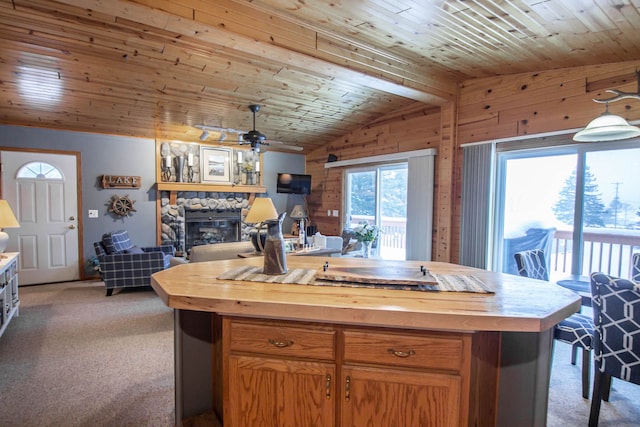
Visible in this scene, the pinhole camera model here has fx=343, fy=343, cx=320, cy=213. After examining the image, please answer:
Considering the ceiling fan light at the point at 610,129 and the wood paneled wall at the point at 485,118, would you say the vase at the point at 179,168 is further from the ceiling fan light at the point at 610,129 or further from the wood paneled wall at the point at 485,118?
the ceiling fan light at the point at 610,129

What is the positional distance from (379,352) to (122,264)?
435 centimetres

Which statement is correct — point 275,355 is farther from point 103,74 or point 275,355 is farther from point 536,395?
point 103,74

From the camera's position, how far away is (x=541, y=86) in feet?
12.1

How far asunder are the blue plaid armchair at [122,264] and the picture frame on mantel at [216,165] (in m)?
2.01

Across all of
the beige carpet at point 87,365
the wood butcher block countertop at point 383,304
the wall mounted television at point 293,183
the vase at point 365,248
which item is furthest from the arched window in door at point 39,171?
the wood butcher block countertop at point 383,304

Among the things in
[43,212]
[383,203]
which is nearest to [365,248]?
[383,203]

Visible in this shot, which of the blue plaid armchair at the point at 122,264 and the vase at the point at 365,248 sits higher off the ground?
the vase at the point at 365,248

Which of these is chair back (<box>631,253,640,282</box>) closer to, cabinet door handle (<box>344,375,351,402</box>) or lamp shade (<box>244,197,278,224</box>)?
cabinet door handle (<box>344,375,351,402</box>)

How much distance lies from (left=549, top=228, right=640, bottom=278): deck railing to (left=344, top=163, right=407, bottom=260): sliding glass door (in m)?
2.31

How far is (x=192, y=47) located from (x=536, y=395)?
151 inches

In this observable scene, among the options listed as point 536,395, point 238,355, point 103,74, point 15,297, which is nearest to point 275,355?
point 238,355

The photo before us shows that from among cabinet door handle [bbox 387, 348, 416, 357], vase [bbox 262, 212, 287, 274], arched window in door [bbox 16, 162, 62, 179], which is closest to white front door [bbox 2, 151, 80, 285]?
arched window in door [bbox 16, 162, 62, 179]

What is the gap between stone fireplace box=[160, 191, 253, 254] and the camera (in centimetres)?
614

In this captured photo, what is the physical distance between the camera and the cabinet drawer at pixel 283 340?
4.57ft
